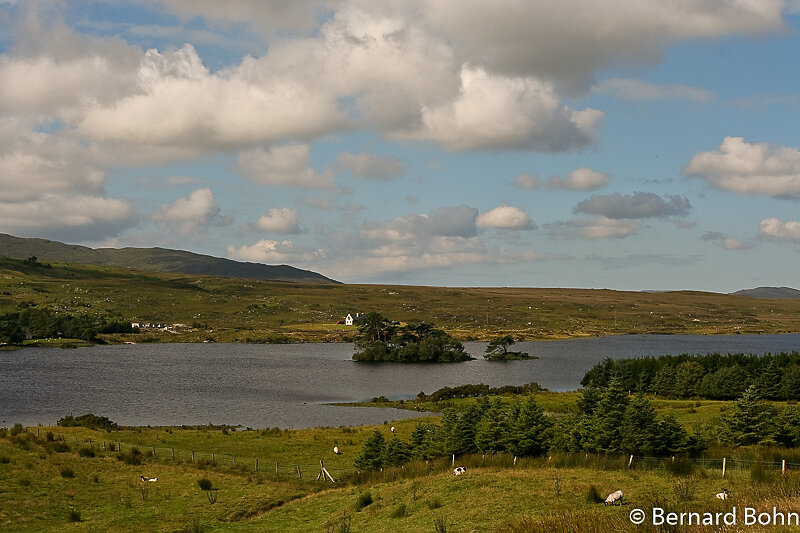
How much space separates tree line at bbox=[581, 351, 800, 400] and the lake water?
581 inches

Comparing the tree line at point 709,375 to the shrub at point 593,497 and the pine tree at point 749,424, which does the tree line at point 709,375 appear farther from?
the shrub at point 593,497

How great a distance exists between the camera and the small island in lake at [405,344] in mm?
163125

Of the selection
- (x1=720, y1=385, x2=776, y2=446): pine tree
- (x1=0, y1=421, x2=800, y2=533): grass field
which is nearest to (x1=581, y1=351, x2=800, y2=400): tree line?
(x1=720, y1=385, x2=776, y2=446): pine tree

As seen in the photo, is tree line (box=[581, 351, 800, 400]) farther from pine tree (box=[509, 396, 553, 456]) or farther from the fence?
pine tree (box=[509, 396, 553, 456])

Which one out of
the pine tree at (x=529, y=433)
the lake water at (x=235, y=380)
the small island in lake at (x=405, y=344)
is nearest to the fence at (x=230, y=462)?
the pine tree at (x=529, y=433)

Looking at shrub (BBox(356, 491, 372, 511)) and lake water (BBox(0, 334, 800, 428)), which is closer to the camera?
shrub (BBox(356, 491, 372, 511))

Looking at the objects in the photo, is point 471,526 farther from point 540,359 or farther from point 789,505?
point 540,359

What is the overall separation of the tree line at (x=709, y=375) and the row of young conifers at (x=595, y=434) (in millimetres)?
49273

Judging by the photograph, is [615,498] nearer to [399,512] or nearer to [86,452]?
[399,512]

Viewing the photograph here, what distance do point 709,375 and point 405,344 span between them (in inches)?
3786

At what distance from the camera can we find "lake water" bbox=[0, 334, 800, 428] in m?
78.6

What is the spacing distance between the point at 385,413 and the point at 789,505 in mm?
68894

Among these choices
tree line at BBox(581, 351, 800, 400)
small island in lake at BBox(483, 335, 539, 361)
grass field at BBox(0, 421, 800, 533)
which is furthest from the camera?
small island in lake at BBox(483, 335, 539, 361)

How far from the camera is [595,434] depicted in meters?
31.2
